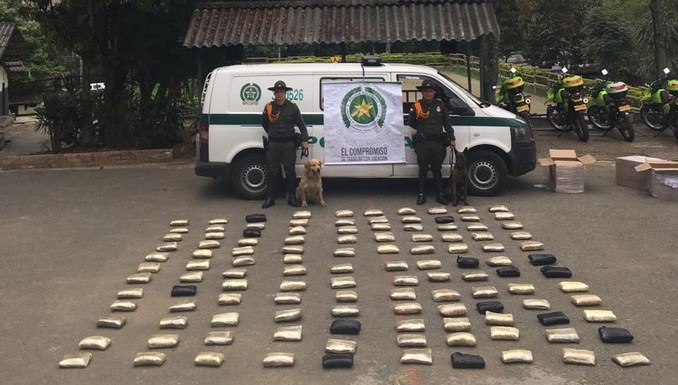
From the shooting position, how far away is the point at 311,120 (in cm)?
1005

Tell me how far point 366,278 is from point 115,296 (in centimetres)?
227

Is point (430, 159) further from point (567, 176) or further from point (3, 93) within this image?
point (3, 93)

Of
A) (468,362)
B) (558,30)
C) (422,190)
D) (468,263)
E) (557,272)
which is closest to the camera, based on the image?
(468,362)

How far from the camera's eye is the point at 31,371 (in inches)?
196

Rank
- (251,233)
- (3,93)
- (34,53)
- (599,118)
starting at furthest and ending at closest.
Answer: (34,53)
(3,93)
(599,118)
(251,233)

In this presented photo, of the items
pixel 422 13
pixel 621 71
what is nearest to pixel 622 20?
pixel 621 71

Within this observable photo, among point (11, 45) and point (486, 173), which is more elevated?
point (11, 45)

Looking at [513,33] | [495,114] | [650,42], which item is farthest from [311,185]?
[513,33]

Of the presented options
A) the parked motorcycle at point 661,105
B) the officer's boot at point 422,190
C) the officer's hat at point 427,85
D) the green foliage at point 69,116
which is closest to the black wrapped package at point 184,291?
the officer's boot at point 422,190

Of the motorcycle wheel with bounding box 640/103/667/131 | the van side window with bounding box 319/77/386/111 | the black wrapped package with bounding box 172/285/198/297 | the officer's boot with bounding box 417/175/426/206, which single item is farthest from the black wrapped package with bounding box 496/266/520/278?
the motorcycle wheel with bounding box 640/103/667/131

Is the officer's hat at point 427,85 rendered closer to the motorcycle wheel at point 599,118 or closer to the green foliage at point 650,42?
the motorcycle wheel at point 599,118

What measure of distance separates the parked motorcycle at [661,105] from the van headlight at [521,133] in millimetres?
5914

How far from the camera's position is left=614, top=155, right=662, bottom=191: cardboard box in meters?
10.4

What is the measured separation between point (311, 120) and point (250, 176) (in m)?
1.17
